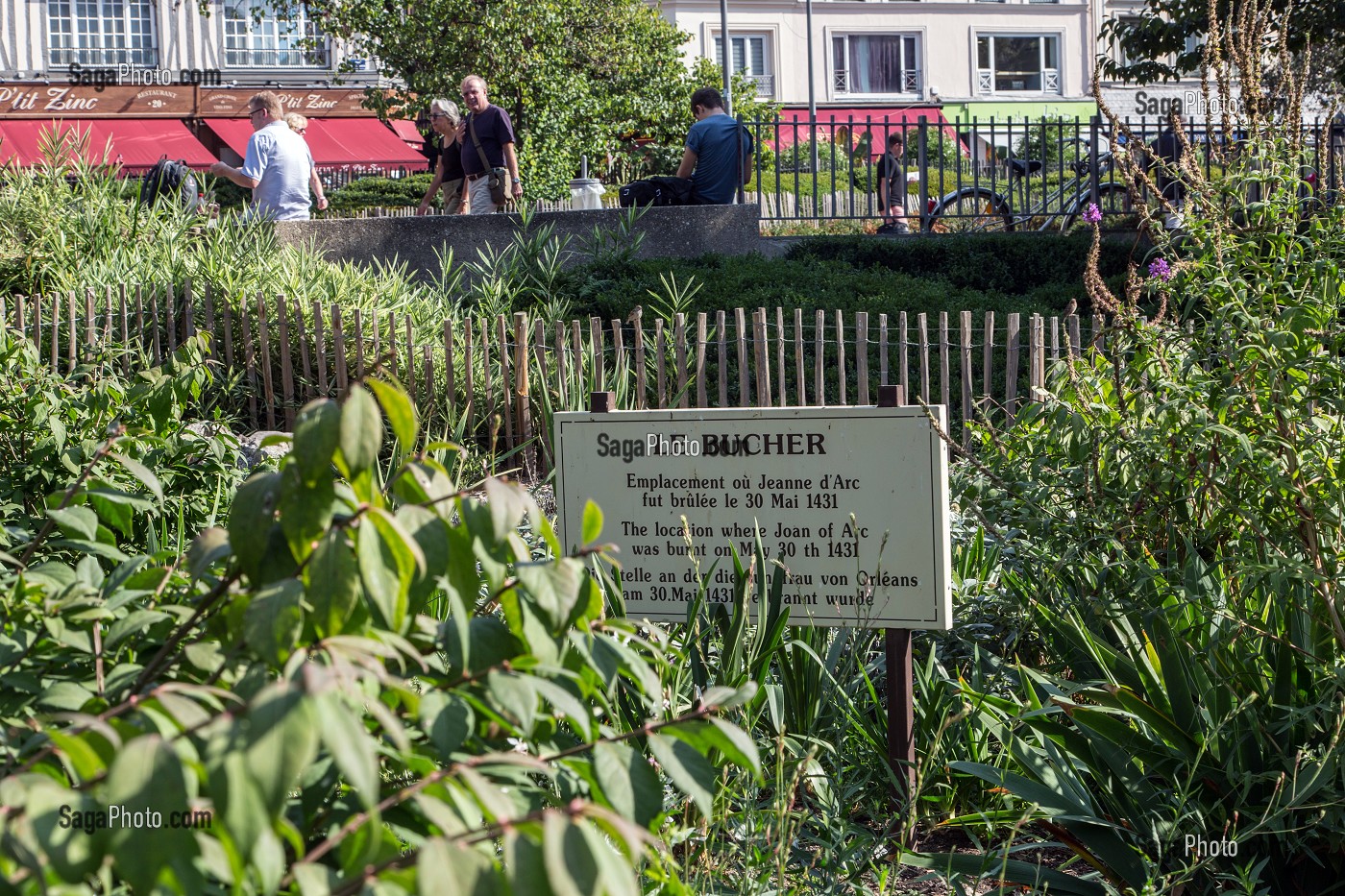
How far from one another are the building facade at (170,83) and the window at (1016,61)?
20154 millimetres

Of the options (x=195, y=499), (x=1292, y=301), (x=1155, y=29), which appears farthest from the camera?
(x=1155, y=29)

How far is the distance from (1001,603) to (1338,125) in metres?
11.6

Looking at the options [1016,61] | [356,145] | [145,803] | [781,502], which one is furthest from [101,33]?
[145,803]

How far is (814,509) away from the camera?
3.17 meters

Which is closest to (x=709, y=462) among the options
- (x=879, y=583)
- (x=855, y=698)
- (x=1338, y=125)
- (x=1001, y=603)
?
(x=879, y=583)

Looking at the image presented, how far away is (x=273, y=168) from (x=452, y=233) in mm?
1466

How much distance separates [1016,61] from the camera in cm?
4531

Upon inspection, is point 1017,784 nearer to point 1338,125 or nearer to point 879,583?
point 879,583

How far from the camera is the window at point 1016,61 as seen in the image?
4512cm

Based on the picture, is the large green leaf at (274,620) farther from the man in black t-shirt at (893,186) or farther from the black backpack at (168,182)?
the man in black t-shirt at (893,186)

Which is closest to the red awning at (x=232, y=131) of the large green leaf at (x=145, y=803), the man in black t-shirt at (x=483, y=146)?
the man in black t-shirt at (x=483, y=146)

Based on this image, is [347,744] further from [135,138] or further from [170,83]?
[170,83]

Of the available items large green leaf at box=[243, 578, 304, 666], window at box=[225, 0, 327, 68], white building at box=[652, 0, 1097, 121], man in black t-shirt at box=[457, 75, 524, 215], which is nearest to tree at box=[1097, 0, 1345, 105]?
man in black t-shirt at box=[457, 75, 524, 215]

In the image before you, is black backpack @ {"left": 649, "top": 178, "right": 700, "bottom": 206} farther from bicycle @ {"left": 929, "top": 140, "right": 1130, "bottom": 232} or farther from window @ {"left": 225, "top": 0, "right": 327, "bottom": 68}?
window @ {"left": 225, "top": 0, "right": 327, "bottom": 68}
